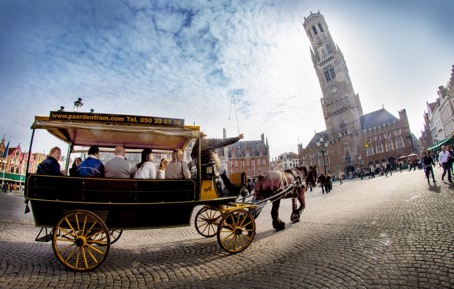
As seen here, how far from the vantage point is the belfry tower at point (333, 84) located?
2376 inches

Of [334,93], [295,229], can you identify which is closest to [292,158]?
[334,93]

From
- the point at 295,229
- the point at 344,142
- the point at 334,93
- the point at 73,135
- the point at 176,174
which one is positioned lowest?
the point at 295,229

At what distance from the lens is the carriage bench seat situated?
3686mm

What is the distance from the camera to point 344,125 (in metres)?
61.2

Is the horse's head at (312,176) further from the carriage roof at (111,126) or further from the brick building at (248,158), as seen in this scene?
the brick building at (248,158)

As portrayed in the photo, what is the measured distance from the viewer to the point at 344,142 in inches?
2325

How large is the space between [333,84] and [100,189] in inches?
2910

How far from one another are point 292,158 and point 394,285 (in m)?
103

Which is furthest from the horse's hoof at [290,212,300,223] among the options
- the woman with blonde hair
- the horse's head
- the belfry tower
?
the belfry tower

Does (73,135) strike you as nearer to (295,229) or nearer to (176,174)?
(176,174)

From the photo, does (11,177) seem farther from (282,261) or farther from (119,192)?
(282,261)

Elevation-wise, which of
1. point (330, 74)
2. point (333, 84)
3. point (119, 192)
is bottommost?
point (119, 192)

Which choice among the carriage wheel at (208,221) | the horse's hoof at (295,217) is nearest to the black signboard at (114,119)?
the carriage wheel at (208,221)

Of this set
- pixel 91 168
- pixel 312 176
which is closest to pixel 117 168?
pixel 91 168
